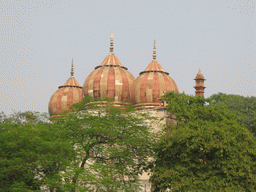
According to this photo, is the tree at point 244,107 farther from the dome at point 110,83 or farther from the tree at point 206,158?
the tree at point 206,158

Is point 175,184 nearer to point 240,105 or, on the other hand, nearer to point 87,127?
point 87,127

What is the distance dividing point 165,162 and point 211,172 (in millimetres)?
2375

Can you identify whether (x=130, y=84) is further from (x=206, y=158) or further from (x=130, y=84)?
(x=206, y=158)

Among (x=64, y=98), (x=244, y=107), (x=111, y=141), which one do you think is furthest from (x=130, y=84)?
(x=111, y=141)

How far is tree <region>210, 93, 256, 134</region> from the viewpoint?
33.3 m

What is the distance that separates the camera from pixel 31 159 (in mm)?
18078

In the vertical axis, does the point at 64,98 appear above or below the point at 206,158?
above

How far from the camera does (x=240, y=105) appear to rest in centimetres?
3541

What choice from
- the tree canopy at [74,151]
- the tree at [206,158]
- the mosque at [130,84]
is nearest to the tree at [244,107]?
the mosque at [130,84]

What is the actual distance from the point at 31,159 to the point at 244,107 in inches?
877

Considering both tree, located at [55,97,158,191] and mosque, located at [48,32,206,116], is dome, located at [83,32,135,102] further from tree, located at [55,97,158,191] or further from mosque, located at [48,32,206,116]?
tree, located at [55,97,158,191]

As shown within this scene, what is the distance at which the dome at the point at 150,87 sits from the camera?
34.7m

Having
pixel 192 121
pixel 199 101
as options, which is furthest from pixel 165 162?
pixel 199 101

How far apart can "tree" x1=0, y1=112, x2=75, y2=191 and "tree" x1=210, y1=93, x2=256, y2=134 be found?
18.3m
